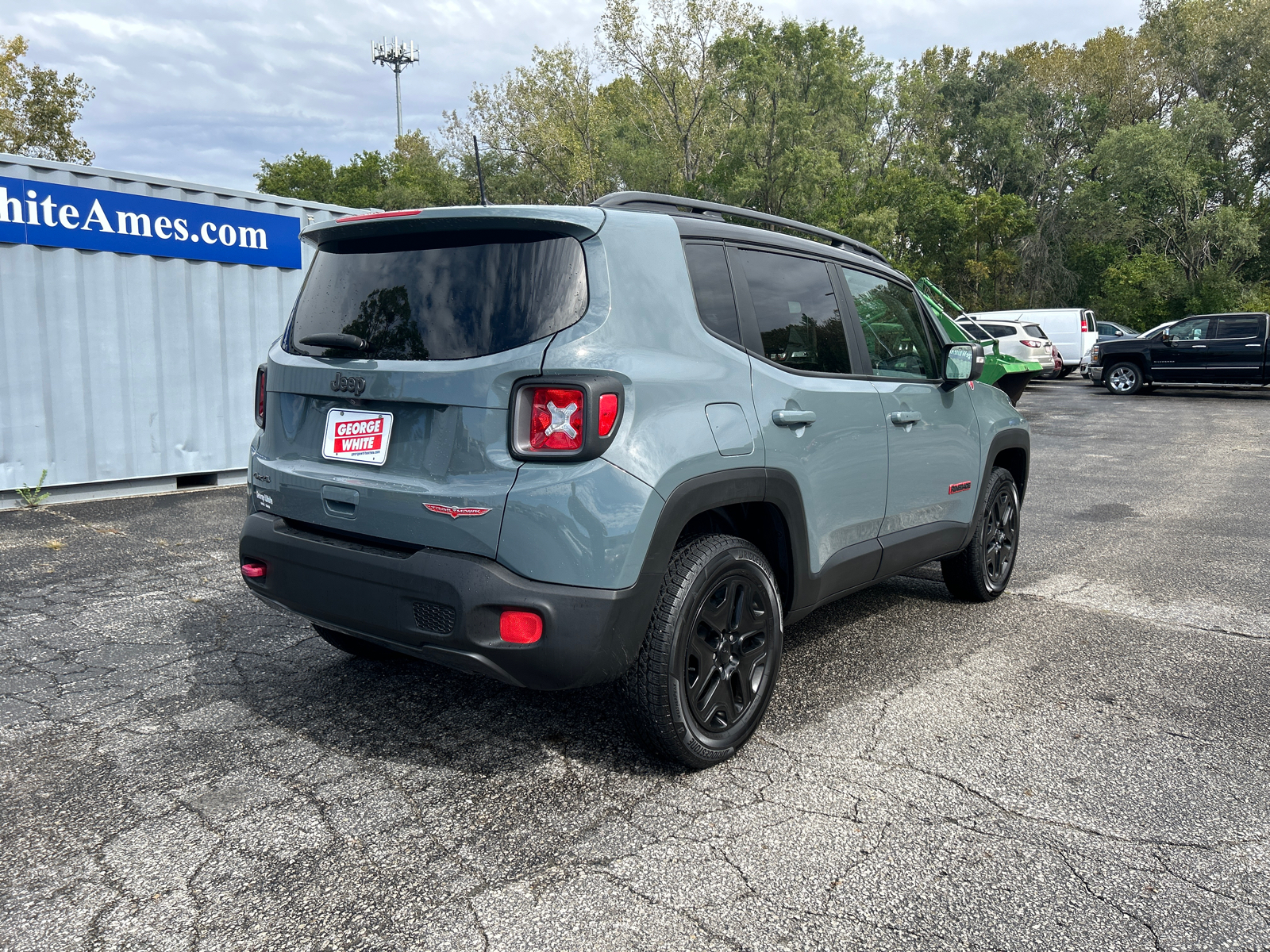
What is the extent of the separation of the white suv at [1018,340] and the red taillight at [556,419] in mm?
19469

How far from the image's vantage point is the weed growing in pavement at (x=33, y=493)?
25.6 feet

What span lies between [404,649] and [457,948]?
3.04ft

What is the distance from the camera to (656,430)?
2.80 m

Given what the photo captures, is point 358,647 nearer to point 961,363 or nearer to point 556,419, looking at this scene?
point 556,419

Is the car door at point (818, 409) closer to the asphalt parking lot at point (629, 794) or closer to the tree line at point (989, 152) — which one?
the asphalt parking lot at point (629, 794)

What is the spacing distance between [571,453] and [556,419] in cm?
11

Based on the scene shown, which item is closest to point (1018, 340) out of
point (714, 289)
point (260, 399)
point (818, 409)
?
point (818, 409)

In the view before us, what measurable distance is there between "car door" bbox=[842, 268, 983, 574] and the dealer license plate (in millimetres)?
2117

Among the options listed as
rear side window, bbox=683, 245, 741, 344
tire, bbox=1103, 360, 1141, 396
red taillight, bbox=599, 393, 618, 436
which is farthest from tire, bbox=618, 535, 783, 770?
tire, bbox=1103, 360, 1141, 396

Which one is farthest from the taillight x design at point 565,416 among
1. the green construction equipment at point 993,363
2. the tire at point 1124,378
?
the tire at point 1124,378

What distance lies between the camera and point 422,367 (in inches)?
113

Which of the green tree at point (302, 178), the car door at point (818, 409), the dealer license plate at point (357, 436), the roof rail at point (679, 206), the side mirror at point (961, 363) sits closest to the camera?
the dealer license plate at point (357, 436)

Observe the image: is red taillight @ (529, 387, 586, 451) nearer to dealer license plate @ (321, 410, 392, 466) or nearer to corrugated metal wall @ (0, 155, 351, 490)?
dealer license plate @ (321, 410, 392, 466)

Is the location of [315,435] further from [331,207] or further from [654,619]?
[331,207]
